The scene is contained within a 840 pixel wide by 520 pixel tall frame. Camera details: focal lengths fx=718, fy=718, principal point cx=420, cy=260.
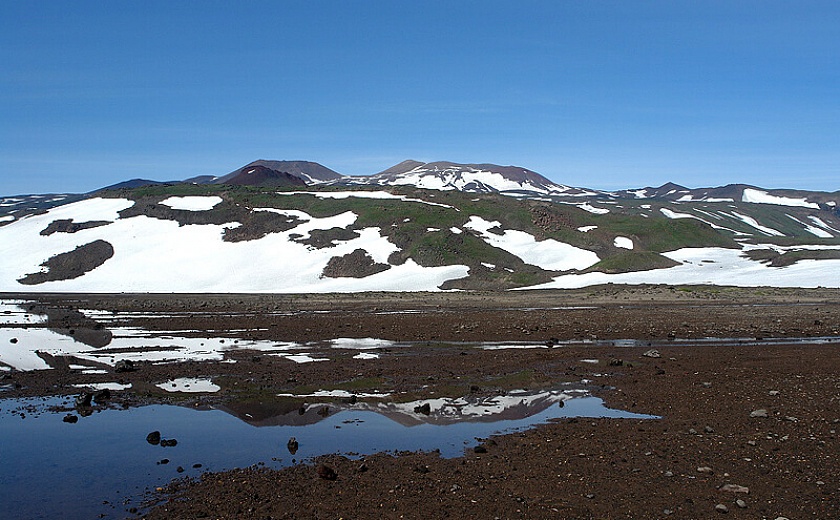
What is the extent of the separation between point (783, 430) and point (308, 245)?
71590 mm

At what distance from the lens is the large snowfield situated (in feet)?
219

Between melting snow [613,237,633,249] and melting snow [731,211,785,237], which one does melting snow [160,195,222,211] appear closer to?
melting snow [613,237,633,249]

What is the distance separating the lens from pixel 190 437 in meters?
14.1

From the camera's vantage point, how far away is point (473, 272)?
7025cm

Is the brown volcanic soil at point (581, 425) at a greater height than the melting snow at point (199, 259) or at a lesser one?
lesser

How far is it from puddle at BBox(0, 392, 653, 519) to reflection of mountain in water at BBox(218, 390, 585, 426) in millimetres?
24

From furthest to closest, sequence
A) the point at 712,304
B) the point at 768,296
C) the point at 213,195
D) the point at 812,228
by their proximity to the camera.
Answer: the point at 812,228, the point at 213,195, the point at 768,296, the point at 712,304

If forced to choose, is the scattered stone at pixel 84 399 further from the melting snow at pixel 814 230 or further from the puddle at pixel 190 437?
the melting snow at pixel 814 230

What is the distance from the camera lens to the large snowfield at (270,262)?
6669cm

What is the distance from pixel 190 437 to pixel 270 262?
65276 mm

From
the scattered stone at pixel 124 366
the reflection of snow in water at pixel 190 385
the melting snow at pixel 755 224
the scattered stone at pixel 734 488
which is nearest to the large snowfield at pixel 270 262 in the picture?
the scattered stone at pixel 124 366

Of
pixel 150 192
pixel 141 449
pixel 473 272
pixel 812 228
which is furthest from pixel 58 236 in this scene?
pixel 812 228

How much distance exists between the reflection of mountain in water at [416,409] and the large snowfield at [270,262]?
4734 centimetres

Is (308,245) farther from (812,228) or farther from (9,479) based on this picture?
(812,228)
